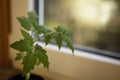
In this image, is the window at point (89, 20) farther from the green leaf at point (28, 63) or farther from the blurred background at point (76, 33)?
the green leaf at point (28, 63)

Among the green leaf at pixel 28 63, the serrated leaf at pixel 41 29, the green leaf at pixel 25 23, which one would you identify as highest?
the green leaf at pixel 25 23

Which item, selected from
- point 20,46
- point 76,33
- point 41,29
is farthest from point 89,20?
point 20,46

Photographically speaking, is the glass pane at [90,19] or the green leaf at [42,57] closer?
the green leaf at [42,57]

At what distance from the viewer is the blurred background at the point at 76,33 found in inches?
50.1

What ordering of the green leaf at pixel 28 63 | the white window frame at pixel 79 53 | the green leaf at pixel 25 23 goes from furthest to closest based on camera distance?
1. the white window frame at pixel 79 53
2. the green leaf at pixel 25 23
3. the green leaf at pixel 28 63

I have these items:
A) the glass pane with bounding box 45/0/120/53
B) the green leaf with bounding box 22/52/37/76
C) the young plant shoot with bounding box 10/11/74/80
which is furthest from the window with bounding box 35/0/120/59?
the green leaf with bounding box 22/52/37/76

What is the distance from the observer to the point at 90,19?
1373 mm

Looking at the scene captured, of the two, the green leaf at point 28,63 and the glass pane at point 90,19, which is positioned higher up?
the glass pane at point 90,19

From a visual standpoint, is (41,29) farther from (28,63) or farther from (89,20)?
(89,20)

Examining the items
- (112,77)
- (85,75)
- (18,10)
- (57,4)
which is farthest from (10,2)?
(112,77)

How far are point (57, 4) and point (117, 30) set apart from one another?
409 millimetres

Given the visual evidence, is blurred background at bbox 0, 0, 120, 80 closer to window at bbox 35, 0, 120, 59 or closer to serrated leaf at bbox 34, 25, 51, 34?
window at bbox 35, 0, 120, 59

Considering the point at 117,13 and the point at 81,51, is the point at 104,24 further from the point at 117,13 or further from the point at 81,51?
the point at 81,51

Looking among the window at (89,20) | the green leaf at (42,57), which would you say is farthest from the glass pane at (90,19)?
the green leaf at (42,57)
